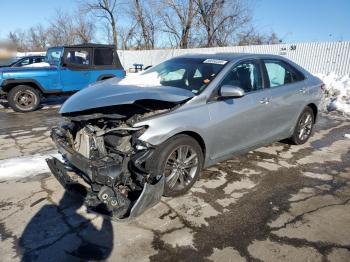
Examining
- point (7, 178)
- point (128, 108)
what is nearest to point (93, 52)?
point (7, 178)

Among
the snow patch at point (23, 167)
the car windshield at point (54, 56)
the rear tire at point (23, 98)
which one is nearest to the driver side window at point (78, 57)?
the car windshield at point (54, 56)

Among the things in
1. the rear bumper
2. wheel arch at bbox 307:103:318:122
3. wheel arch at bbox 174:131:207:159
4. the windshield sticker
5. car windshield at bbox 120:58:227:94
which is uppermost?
the windshield sticker

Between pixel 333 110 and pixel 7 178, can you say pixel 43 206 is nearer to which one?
pixel 7 178

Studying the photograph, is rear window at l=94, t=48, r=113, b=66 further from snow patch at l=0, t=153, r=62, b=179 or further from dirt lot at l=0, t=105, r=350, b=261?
dirt lot at l=0, t=105, r=350, b=261

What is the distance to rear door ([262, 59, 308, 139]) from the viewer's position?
16.0 feet

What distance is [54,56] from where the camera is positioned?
32.1ft

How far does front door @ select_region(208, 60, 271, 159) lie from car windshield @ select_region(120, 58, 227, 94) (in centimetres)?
24

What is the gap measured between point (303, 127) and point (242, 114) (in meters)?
2.14

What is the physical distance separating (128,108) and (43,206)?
147 cm

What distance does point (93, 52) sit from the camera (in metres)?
9.86

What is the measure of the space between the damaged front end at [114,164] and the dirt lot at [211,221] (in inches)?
10.3

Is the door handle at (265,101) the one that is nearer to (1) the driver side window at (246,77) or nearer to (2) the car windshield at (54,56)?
(1) the driver side window at (246,77)

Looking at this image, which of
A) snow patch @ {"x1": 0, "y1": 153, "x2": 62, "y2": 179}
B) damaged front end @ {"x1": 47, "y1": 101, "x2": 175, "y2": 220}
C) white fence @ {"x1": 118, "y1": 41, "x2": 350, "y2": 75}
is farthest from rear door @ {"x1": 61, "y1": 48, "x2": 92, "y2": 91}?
white fence @ {"x1": 118, "y1": 41, "x2": 350, "y2": 75}

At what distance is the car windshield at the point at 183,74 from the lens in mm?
4195
